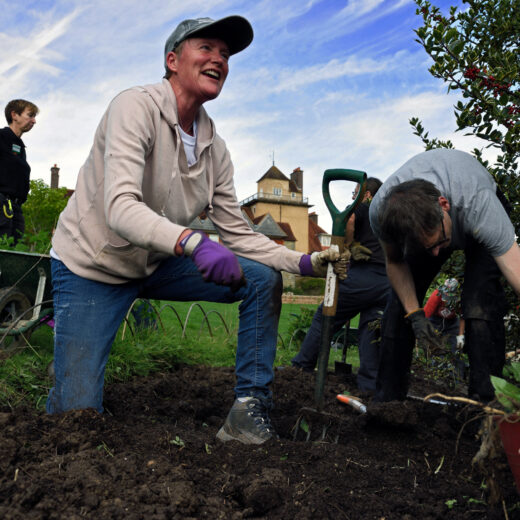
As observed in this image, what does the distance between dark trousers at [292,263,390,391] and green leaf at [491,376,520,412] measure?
9.55 ft

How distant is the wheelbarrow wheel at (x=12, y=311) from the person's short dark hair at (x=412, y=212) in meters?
2.83

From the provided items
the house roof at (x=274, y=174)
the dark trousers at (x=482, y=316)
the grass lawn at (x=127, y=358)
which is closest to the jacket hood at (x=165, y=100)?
the dark trousers at (x=482, y=316)

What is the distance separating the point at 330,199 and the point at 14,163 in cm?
381

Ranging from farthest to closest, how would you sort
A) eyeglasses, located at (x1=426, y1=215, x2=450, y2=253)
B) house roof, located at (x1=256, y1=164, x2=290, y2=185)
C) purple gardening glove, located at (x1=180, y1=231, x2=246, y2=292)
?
house roof, located at (x1=256, y1=164, x2=290, y2=185) < eyeglasses, located at (x1=426, y1=215, x2=450, y2=253) < purple gardening glove, located at (x1=180, y1=231, x2=246, y2=292)

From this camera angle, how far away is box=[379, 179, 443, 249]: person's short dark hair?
2299 mm

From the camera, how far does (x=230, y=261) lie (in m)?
1.93

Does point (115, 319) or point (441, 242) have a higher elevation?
point (441, 242)

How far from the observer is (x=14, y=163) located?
206 inches

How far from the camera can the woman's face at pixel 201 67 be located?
2420 mm

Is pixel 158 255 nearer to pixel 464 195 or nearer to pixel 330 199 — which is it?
pixel 330 199

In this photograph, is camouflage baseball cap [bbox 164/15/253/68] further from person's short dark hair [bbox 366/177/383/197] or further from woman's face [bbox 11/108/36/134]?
woman's face [bbox 11/108/36/134]

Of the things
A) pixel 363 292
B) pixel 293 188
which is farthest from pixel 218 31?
pixel 293 188

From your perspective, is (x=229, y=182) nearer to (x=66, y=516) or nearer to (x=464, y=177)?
(x=464, y=177)

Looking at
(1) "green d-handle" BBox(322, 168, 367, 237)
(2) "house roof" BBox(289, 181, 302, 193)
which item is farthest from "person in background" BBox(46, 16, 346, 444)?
(2) "house roof" BBox(289, 181, 302, 193)
